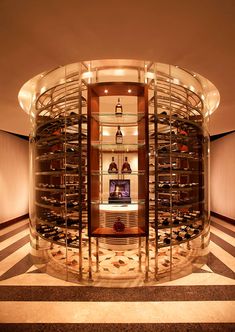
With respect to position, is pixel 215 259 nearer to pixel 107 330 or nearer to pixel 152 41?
pixel 107 330

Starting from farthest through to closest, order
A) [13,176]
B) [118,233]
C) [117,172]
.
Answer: [13,176] < [117,172] < [118,233]

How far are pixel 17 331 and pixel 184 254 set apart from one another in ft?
9.34

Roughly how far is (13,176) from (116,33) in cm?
579

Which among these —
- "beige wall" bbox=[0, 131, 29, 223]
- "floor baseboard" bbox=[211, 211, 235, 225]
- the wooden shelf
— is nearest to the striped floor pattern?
the wooden shelf

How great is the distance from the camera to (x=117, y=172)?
9.59ft

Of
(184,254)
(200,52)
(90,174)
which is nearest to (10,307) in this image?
(90,174)

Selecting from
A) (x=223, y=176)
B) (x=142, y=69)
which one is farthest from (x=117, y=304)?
(x=223, y=176)

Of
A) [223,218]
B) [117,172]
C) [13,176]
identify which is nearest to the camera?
[117,172]

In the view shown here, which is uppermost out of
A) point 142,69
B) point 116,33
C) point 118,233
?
point 142,69

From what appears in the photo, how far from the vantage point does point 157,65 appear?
2975mm

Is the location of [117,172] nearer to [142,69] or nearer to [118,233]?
[118,233]

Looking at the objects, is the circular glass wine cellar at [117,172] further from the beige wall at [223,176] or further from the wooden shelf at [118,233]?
the beige wall at [223,176]

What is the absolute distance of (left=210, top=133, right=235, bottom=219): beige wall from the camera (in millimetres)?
6348

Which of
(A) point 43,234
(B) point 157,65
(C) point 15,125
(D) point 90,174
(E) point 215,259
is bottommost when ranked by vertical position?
(E) point 215,259
